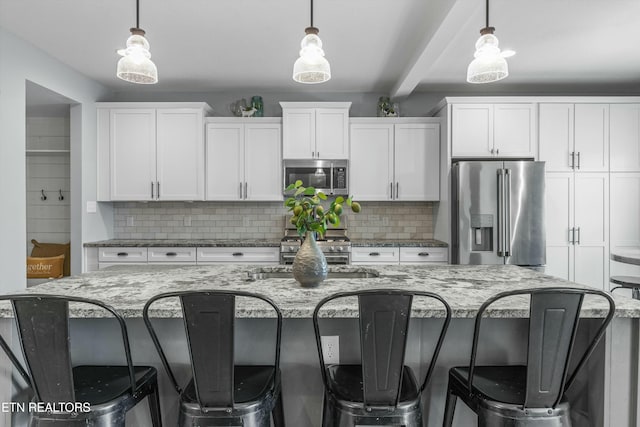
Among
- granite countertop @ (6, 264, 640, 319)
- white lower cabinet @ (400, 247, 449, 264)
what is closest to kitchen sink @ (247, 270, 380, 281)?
granite countertop @ (6, 264, 640, 319)

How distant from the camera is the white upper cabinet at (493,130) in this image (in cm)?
387

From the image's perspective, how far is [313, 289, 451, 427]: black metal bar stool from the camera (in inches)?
46.6

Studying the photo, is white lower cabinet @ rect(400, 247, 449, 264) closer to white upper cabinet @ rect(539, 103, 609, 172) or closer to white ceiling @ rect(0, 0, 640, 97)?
white upper cabinet @ rect(539, 103, 609, 172)

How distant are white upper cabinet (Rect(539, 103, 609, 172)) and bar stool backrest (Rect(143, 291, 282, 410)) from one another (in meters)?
3.81

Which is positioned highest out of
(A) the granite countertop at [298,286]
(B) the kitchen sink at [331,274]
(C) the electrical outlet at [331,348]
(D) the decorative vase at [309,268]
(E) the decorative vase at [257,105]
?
(E) the decorative vase at [257,105]

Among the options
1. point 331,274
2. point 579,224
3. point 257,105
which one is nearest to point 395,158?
point 257,105

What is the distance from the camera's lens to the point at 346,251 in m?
3.84

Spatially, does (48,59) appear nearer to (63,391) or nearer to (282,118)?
(282,118)

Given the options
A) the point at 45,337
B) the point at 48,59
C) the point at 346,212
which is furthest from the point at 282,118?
the point at 45,337

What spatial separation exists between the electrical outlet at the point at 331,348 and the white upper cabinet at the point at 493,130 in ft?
9.39

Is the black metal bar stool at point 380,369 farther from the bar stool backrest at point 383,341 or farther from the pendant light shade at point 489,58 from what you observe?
the pendant light shade at point 489,58

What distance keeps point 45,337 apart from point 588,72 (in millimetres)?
4780

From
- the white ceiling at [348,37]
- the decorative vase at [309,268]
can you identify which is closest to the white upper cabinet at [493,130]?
the white ceiling at [348,37]

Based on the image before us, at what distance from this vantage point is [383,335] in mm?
1192
